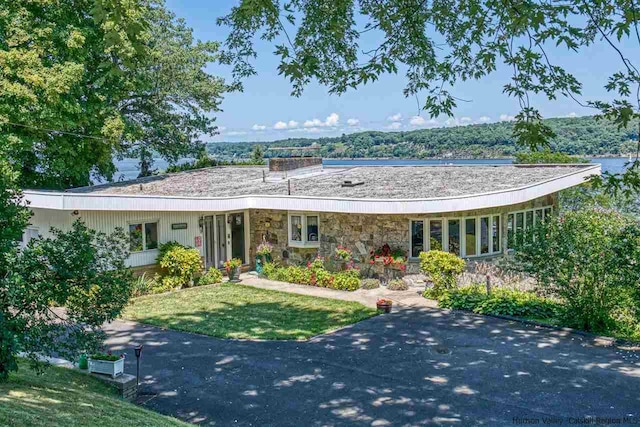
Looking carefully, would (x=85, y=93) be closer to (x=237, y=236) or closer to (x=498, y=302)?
(x=237, y=236)

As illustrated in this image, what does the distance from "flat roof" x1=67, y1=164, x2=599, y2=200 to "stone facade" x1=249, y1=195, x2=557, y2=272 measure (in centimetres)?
73

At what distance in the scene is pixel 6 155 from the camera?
19.4 m

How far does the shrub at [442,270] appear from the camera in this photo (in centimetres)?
1631

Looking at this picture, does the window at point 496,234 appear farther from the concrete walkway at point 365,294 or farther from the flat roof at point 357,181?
the concrete walkway at point 365,294

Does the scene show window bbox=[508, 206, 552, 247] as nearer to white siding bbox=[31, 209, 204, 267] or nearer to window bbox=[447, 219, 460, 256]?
window bbox=[447, 219, 460, 256]

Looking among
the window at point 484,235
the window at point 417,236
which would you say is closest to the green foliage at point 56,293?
the window at point 417,236

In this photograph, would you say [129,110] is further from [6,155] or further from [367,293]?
[367,293]

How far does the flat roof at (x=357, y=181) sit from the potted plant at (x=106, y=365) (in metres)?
9.72

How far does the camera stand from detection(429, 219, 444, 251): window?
18.2m

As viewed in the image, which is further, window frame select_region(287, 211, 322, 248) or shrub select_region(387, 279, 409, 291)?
window frame select_region(287, 211, 322, 248)

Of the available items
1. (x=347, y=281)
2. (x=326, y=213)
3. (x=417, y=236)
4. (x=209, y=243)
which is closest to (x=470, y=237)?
(x=417, y=236)

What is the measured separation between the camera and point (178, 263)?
18406 mm

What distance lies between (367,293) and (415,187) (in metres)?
4.58

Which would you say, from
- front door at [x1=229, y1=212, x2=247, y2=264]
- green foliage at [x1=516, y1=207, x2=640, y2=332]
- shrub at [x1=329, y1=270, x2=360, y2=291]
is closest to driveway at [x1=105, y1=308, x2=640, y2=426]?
green foliage at [x1=516, y1=207, x2=640, y2=332]
